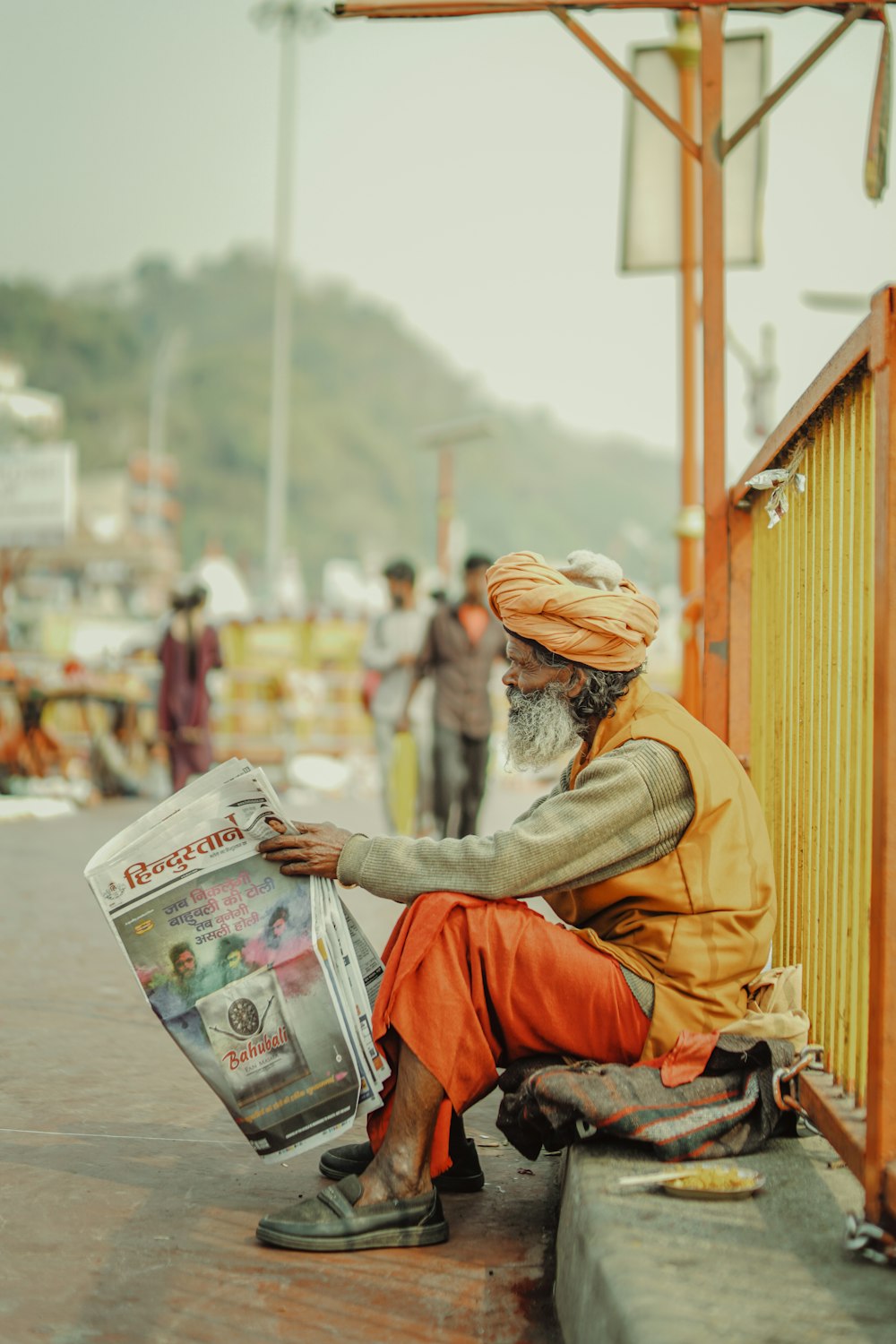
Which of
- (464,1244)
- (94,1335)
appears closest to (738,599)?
(464,1244)

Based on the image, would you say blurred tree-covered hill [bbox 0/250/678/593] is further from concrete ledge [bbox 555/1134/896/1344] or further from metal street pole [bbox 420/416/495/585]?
concrete ledge [bbox 555/1134/896/1344]

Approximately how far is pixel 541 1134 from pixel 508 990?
0.95 feet

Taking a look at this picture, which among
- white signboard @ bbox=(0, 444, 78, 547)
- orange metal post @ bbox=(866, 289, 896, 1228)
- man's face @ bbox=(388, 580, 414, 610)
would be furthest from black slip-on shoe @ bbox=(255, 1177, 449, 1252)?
white signboard @ bbox=(0, 444, 78, 547)

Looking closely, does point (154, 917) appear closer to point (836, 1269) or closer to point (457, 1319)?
point (457, 1319)

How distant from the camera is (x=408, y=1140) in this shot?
106 inches

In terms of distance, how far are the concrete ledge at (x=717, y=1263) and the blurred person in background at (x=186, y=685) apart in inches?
341

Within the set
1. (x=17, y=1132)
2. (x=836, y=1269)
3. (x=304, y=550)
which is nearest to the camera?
(x=836, y=1269)

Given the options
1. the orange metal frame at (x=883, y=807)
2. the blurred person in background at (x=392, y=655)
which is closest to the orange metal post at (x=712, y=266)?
the orange metal frame at (x=883, y=807)

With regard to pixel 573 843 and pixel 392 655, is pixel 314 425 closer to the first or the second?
pixel 392 655

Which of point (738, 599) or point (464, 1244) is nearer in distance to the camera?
point (464, 1244)

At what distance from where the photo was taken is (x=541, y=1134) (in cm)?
274

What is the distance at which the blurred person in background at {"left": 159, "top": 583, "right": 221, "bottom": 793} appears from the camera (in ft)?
36.2

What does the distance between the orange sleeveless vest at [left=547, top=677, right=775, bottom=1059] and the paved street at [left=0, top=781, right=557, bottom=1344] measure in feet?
1.75

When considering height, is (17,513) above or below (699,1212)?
above
